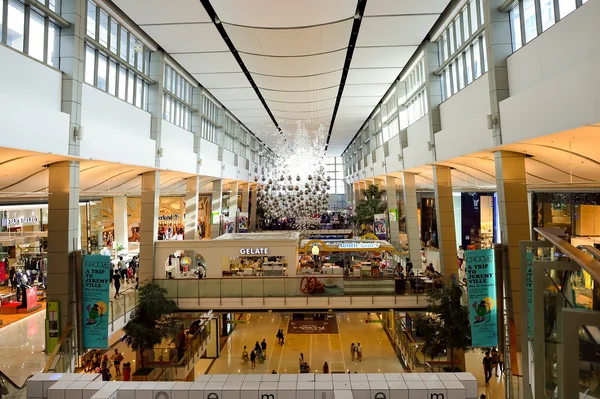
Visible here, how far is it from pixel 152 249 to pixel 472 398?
12825 mm

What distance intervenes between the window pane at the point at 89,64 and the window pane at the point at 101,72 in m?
0.28

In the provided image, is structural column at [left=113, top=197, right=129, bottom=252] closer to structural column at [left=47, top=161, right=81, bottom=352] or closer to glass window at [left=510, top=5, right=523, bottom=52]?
structural column at [left=47, top=161, right=81, bottom=352]

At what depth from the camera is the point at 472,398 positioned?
532 cm

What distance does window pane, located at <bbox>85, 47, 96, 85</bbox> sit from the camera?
11.2 meters

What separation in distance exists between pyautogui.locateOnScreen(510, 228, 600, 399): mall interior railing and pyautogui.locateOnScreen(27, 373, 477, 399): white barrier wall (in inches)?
95.7

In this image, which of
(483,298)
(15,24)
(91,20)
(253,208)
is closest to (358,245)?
(483,298)

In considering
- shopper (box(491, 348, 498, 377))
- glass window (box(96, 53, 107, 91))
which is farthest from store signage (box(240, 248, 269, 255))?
shopper (box(491, 348, 498, 377))

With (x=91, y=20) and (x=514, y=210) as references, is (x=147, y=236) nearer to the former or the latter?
(x=91, y=20)

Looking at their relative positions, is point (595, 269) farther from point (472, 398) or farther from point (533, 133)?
point (533, 133)

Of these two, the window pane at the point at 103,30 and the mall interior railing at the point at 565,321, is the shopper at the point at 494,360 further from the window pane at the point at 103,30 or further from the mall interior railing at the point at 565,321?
the window pane at the point at 103,30

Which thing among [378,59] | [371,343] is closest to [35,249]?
[371,343]

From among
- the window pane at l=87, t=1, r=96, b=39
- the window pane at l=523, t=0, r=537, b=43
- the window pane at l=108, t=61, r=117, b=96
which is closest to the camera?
the window pane at l=523, t=0, r=537, b=43

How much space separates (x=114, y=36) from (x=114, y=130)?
335 cm

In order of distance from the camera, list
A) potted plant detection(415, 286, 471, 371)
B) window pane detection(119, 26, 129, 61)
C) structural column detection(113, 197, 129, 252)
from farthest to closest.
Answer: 1. structural column detection(113, 197, 129, 252)
2. window pane detection(119, 26, 129, 61)
3. potted plant detection(415, 286, 471, 371)
